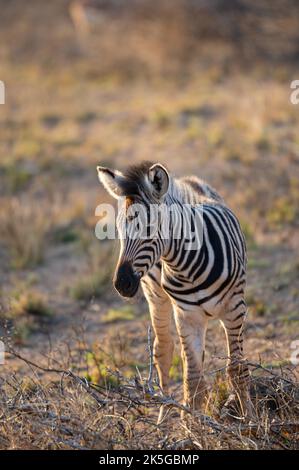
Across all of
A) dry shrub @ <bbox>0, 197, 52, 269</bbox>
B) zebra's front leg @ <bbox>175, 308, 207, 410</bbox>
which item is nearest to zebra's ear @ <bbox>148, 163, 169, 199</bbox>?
zebra's front leg @ <bbox>175, 308, 207, 410</bbox>

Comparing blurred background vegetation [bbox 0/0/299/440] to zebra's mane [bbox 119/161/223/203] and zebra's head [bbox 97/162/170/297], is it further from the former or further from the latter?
zebra's mane [bbox 119/161/223/203]

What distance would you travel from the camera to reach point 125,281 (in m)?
4.77

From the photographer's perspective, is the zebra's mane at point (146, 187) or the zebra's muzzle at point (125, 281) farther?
the zebra's mane at point (146, 187)

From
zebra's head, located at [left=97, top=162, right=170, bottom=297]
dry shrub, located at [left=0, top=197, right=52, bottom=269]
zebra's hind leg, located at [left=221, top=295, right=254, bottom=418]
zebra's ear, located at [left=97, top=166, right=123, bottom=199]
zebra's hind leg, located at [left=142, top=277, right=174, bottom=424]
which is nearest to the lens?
zebra's head, located at [left=97, top=162, right=170, bottom=297]

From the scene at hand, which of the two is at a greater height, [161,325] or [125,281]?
[125,281]

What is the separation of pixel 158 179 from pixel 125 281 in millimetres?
724

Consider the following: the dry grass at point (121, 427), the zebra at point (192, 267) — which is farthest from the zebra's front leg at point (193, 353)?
the dry grass at point (121, 427)

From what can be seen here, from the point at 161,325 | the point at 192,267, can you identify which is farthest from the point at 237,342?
the point at 161,325

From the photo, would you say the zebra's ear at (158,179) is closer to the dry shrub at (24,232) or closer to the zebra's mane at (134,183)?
the zebra's mane at (134,183)

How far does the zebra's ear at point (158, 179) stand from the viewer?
4.94m

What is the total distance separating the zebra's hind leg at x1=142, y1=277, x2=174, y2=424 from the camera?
19.7 feet

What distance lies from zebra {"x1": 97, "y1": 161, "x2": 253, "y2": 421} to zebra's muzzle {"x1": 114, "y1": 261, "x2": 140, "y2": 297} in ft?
0.08

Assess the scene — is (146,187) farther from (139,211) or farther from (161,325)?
(161,325)

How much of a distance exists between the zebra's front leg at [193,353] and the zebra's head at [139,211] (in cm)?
69
